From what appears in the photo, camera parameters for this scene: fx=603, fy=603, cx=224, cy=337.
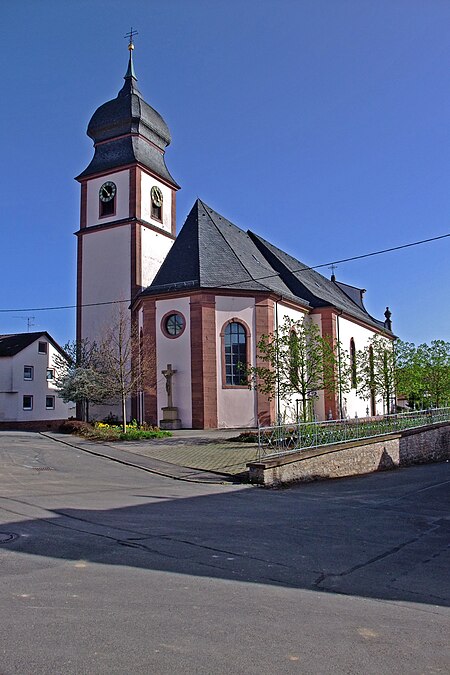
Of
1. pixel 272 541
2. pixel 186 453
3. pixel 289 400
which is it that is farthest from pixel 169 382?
pixel 272 541

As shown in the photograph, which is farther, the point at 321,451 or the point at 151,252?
the point at 151,252

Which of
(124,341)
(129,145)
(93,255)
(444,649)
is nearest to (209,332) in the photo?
(124,341)

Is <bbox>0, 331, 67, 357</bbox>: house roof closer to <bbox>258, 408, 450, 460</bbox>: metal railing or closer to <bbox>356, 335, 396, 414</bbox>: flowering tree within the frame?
<bbox>356, 335, 396, 414</bbox>: flowering tree

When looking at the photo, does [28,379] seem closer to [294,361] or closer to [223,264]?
[223,264]

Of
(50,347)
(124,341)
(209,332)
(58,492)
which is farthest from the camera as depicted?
(50,347)

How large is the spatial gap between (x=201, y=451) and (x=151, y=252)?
18009 millimetres

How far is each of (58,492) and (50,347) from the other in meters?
38.4

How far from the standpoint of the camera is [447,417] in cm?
2573

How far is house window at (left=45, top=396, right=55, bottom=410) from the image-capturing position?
46.8 m

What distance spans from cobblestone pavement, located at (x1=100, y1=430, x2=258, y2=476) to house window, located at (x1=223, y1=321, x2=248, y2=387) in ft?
13.2

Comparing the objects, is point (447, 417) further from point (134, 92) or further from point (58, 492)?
point (134, 92)

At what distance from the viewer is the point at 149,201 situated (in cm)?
3562

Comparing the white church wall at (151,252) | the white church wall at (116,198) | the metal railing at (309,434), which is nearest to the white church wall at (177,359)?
the white church wall at (151,252)

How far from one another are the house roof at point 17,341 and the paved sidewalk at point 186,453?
21317 millimetres
